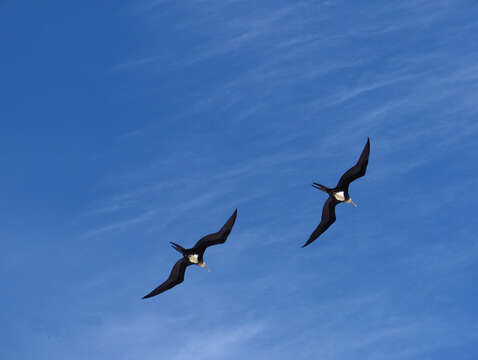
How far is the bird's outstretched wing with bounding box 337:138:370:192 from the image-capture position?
108 metres

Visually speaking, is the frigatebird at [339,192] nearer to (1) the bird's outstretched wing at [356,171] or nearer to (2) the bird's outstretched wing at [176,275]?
(1) the bird's outstretched wing at [356,171]

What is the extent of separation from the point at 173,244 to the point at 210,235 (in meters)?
3.56

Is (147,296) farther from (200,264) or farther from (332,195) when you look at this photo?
(332,195)

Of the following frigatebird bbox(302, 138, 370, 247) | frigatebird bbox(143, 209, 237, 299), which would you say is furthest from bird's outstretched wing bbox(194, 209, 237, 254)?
frigatebird bbox(302, 138, 370, 247)

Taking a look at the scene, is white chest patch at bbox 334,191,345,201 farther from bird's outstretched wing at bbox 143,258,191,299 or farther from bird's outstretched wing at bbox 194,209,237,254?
bird's outstretched wing at bbox 143,258,191,299

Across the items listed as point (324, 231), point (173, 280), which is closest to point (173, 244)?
point (173, 280)

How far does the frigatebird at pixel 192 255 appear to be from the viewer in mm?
107750

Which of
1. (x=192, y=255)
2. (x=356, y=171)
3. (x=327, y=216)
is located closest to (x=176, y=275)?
(x=192, y=255)

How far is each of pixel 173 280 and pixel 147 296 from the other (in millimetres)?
3142

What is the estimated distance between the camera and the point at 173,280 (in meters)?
110

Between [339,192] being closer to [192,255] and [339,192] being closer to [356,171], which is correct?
[356,171]

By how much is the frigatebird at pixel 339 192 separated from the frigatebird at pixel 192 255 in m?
7.47

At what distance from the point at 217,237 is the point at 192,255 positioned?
3325 mm

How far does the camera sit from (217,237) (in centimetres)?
10800
